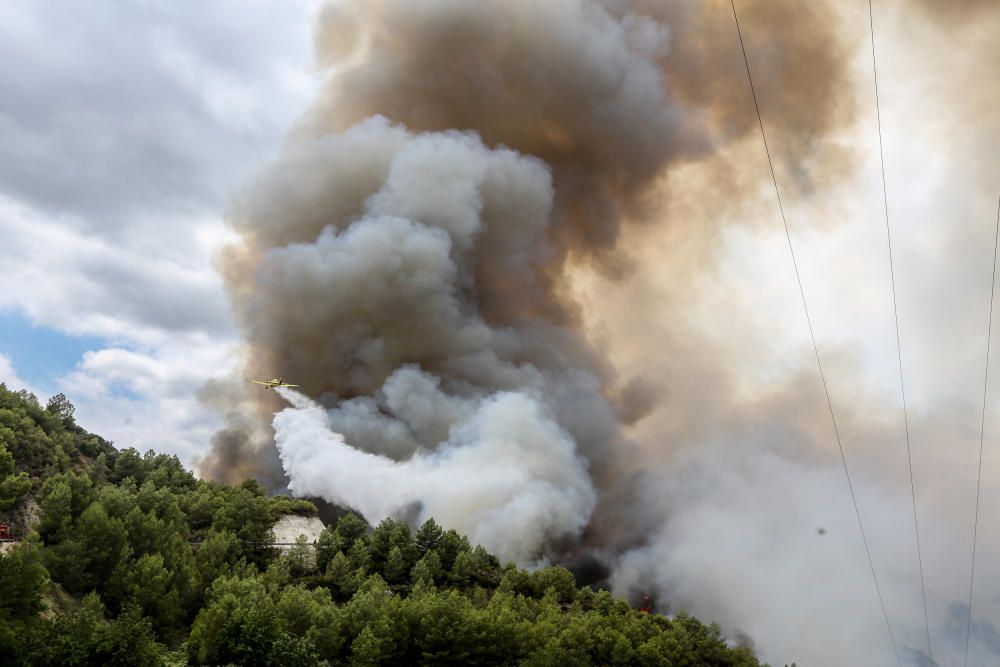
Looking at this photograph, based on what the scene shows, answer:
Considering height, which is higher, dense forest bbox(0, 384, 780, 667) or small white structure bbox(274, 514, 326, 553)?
small white structure bbox(274, 514, 326, 553)

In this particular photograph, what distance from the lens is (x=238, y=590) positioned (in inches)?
2116

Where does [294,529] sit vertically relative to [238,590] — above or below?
above

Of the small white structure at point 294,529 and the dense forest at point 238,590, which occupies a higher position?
the small white structure at point 294,529

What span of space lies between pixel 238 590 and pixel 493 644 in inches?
821

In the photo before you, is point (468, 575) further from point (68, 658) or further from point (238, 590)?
point (68, 658)

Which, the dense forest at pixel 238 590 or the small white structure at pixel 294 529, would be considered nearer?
the dense forest at pixel 238 590

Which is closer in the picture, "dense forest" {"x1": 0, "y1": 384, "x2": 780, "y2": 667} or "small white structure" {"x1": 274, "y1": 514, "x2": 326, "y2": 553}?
"dense forest" {"x1": 0, "y1": 384, "x2": 780, "y2": 667}

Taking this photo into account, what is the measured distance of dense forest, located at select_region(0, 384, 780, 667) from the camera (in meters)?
41.6

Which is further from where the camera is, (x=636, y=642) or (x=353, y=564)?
(x=353, y=564)

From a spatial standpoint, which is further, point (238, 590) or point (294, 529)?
point (294, 529)

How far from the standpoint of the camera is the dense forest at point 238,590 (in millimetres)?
41562

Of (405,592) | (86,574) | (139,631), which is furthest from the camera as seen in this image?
(405,592)

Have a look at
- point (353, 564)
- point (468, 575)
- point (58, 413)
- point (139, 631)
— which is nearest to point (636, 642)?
point (468, 575)

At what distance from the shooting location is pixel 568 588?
Result: 79.8m
